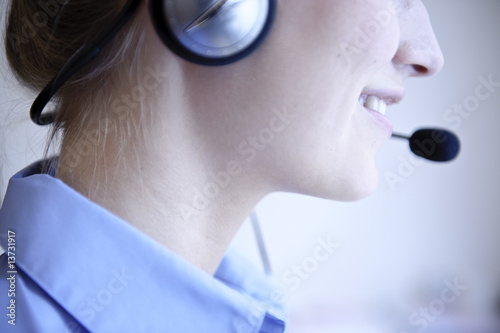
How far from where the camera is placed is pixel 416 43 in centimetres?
63

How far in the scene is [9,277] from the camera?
497 mm

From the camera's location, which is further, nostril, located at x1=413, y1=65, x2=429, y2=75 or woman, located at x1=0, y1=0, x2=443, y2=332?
nostril, located at x1=413, y1=65, x2=429, y2=75

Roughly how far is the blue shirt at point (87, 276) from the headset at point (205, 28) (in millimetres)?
161

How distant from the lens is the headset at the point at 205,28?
18.3 inches

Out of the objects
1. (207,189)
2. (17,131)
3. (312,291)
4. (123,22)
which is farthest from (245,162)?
(312,291)

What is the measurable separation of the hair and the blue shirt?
11 cm

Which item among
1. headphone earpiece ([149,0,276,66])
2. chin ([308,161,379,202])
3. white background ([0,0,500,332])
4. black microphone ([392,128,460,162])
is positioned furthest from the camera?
white background ([0,0,500,332])

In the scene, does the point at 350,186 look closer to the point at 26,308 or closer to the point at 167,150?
the point at 167,150

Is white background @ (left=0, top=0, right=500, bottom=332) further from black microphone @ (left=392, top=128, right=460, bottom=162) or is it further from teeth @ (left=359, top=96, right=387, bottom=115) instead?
teeth @ (left=359, top=96, right=387, bottom=115)

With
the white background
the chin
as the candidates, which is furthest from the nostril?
the white background

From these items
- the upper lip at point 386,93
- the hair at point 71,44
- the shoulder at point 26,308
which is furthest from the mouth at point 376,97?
the shoulder at point 26,308

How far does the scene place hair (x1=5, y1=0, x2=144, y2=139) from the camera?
1.78ft

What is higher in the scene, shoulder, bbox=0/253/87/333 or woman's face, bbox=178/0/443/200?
woman's face, bbox=178/0/443/200

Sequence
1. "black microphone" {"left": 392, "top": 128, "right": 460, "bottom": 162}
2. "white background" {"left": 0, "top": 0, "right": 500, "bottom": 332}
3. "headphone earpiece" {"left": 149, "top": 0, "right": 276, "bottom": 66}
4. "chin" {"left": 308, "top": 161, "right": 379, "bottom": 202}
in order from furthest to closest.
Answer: "white background" {"left": 0, "top": 0, "right": 500, "bottom": 332}, "black microphone" {"left": 392, "top": 128, "right": 460, "bottom": 162}, "chin" {"left": 308, "top": 161, "right": 379, "bottom": 202}, "headphone earpiece" {"left": 149, "top": 0, "right": 276, "bottom": 66}
